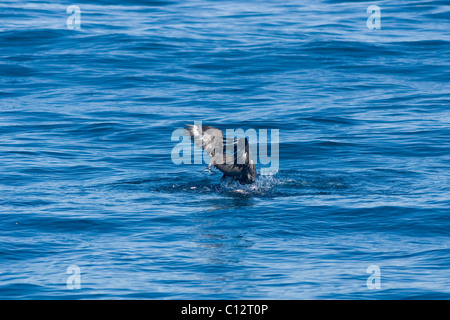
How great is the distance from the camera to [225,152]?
17.2 m

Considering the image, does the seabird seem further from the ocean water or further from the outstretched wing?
the ocean water

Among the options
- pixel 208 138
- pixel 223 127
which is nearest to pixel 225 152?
pixel 208 138

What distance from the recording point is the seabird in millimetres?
16516

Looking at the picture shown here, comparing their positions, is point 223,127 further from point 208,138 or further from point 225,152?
point 208,138

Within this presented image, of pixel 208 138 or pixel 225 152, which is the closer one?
pixel 208 138

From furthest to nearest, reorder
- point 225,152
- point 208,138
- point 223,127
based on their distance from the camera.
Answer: point 223,127 < point 225,152 < point 208,138

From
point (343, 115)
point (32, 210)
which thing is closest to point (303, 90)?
point (343, 115)

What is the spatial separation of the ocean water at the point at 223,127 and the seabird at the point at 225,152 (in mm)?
666

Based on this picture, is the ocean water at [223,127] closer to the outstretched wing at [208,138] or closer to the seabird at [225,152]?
the seabird at [225,152]

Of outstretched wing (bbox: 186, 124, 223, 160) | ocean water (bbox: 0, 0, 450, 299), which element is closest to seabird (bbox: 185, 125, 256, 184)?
outstretched wing (bbox: 186, 124, 223, 160)

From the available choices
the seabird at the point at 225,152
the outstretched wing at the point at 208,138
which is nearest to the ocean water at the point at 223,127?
the seabird at the point at 225,152

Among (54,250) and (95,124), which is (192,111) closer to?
(95,124)

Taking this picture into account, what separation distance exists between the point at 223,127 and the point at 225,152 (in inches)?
254

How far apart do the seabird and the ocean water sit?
666mm
